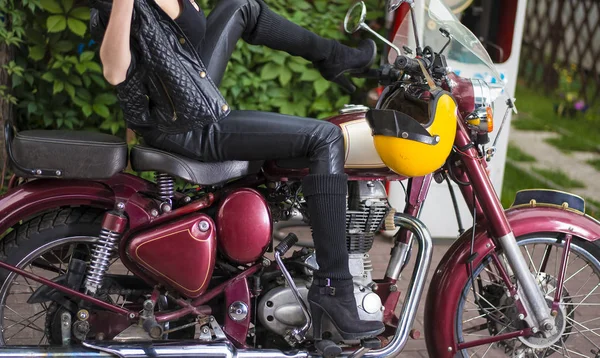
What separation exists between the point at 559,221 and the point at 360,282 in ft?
2.74

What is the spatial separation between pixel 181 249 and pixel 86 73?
8.84ft

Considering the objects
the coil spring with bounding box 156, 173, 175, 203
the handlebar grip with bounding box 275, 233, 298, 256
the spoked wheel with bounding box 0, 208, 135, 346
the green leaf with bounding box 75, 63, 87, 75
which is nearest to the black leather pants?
the coil spring with bounding box 156, 173, 175, 203

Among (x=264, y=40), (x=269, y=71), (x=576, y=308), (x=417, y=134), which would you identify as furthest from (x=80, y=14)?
(x=576, y=308)

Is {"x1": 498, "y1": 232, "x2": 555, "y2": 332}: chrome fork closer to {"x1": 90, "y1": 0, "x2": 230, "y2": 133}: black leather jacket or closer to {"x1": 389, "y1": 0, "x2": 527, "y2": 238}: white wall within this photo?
{"x1": 90, "y1": 0, "x2": 230, "y2": 133}: black leather jacket

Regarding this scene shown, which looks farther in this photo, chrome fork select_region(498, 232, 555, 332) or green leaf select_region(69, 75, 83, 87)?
green leaf select_region(69, 75, 83, 87)

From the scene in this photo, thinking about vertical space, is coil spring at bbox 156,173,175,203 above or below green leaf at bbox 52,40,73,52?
above

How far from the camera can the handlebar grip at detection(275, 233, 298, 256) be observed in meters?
3.03

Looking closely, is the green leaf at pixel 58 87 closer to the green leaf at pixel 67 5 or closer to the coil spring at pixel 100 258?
the green leaf at pixel 67 5

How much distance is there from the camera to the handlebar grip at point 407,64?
2852 millimetres

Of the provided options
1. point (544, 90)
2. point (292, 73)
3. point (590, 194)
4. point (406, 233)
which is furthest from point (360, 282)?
point (544, 90)

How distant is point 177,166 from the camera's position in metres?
2.86

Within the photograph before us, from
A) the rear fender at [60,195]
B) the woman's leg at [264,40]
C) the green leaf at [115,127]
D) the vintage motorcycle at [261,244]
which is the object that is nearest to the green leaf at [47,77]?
the green leaf at [115,127]

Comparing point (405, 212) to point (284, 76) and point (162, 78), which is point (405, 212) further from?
point (284, 76)

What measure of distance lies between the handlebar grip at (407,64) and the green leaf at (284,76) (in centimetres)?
254
